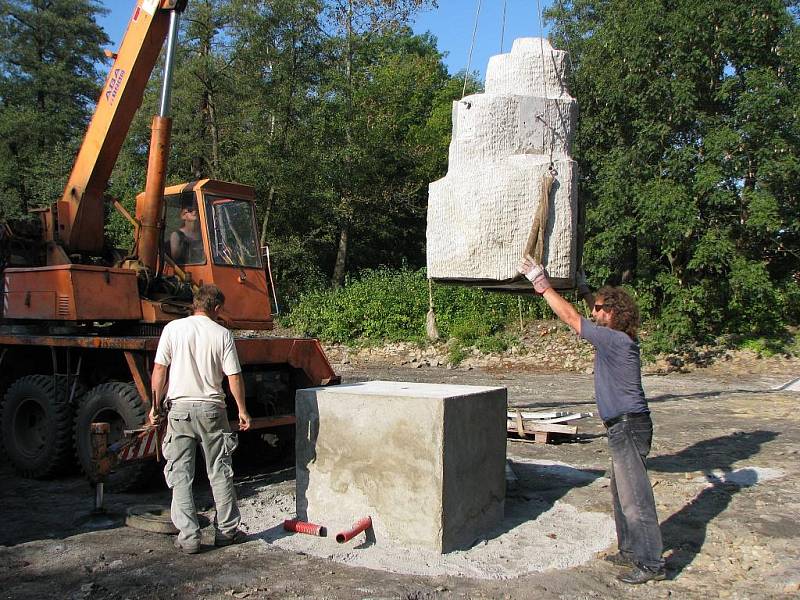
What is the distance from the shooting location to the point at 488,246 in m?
4.79

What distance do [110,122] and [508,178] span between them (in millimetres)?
5112

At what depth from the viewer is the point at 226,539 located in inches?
194

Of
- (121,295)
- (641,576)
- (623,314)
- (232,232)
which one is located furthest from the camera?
(232,232)

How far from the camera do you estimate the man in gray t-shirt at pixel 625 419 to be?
14.5 ft

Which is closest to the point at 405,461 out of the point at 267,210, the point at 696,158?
the point at 696,158

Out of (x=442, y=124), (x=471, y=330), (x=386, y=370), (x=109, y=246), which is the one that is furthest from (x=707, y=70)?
(x=109, y=246)

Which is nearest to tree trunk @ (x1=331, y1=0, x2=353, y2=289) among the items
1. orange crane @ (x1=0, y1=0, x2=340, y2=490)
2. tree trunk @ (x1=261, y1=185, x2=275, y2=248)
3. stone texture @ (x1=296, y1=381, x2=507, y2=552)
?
tree trunk @ (x1=261, y1=185, x2=275, y2=248)

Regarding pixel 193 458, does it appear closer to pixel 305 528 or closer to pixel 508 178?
pixel 305 528

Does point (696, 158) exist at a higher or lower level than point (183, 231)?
higher

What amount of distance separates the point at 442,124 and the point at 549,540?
913 inches

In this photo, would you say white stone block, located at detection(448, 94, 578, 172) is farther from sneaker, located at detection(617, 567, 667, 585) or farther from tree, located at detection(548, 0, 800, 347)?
tree, located at detection(548, 0, 800, 347)

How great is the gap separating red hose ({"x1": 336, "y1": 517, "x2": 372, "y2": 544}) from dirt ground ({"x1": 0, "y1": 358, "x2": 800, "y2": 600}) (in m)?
0.17

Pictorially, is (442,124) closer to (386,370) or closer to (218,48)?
(218,48)

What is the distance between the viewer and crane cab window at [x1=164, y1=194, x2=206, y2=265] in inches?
297
